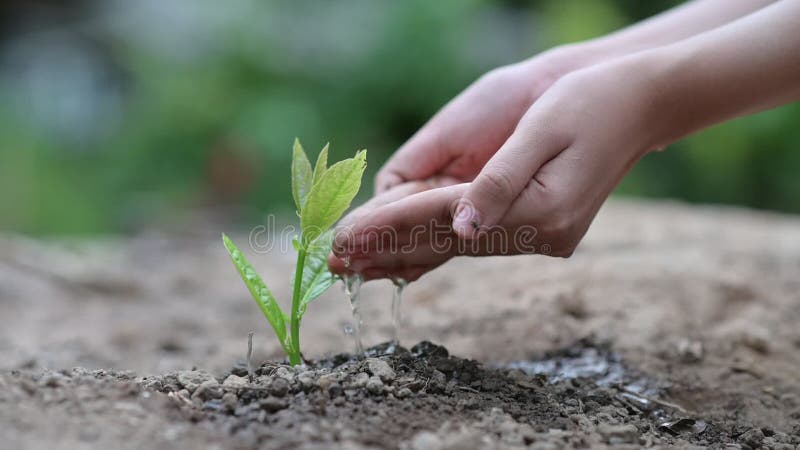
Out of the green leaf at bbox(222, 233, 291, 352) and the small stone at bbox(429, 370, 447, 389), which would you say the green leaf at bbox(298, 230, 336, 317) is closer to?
the green leaf at bbox(222, 233, 291, 352)

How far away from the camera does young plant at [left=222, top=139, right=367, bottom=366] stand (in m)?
1.63

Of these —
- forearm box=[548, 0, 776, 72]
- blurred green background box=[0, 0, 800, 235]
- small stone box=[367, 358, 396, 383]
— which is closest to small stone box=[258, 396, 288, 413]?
small stone box=[367, 358, 396, 383]

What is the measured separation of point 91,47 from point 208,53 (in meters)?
1.92

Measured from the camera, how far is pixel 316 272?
1.81 metres

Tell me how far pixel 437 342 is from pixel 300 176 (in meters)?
0.93

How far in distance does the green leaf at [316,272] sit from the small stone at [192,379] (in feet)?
0.85

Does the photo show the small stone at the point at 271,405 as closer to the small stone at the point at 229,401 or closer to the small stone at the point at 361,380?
the small stone at the point at 229,401

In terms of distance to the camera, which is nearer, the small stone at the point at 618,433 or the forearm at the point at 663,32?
the small stone at the point at 618,433

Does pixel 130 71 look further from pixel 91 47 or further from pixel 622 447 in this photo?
pixel 622 447

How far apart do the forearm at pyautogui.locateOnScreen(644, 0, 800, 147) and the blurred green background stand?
162 inches

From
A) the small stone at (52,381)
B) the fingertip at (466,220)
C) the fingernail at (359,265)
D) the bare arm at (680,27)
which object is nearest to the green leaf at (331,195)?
the fingernail at (359,265)

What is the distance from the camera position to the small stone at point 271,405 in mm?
1395

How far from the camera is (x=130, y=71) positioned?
7.09 meters

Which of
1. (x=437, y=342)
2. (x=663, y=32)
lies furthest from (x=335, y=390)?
(x=663, y=32)
